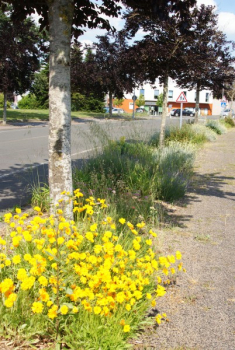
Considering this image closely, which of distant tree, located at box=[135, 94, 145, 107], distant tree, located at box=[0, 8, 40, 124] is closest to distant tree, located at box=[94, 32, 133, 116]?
distant tree, located at box=[0, 8, 40, 124]

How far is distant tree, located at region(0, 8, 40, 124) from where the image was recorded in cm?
2384

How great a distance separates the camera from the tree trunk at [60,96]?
3.99 meters

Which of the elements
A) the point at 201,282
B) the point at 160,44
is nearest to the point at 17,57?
the point at 160,44

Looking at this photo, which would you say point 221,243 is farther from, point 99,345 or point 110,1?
point 110,1

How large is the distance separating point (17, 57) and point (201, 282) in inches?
909

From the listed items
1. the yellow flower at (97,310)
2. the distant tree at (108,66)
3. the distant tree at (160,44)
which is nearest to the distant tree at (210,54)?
the distant tree at (160,44)

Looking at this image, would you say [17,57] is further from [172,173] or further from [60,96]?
[60,96]

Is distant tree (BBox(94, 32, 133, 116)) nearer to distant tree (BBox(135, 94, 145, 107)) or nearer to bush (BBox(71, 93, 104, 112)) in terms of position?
bush (BBox(71, 93, 104, 112))

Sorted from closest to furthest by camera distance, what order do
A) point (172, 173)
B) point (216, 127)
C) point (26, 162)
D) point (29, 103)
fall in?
point (172, 173)
point (26, 162)
point (216, 127)
point (29, 103)

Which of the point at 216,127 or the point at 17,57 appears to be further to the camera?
the point at 216,127

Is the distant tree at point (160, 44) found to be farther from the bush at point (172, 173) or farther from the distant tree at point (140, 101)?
the distant tree at point (140, 101)

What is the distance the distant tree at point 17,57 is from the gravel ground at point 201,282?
65.1 feet

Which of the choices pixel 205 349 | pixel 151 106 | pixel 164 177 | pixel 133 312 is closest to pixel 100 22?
pixel 164 177

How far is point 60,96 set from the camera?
4062mm
